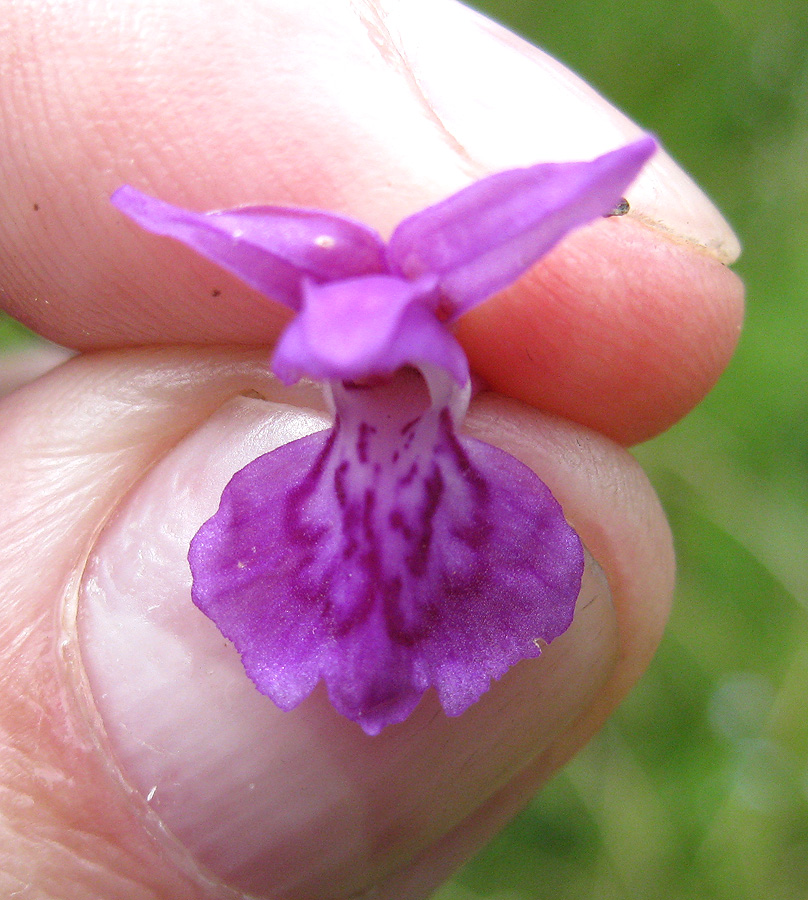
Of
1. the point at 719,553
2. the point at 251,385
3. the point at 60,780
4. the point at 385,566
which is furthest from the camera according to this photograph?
the point at 719,553

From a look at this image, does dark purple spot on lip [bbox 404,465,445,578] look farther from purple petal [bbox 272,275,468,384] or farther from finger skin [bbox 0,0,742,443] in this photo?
finger skin [bbox 0,0,742,443]

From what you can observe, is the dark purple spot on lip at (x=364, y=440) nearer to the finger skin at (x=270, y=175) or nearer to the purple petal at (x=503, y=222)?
the purple petal at (x=503, y=222)

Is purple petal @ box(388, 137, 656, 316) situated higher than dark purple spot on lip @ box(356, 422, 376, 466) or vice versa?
purple petal @ box(388, 137, 656, 316)

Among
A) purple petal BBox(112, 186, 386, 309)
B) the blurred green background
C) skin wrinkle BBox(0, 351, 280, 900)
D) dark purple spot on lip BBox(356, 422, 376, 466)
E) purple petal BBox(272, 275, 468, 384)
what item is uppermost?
purple petal BBox(112, 186, 386, 309)

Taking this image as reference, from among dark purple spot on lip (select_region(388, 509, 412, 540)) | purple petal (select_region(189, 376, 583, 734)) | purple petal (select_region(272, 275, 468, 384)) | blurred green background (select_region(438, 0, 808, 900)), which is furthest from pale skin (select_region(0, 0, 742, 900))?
blurred green background (select_region(438, 0, 808, 900))

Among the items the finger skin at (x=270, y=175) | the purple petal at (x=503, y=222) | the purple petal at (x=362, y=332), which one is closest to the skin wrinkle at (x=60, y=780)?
the finger skin at (x=270, y=175)

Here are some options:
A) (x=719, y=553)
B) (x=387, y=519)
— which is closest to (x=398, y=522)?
(x=387, y=519)

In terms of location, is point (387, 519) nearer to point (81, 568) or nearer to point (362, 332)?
point (362, 332)
